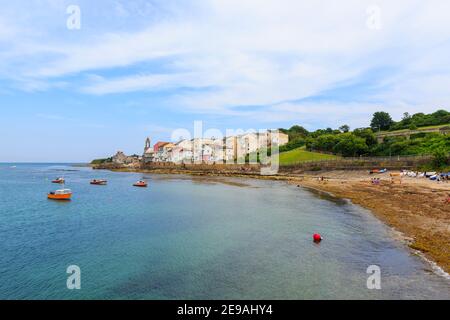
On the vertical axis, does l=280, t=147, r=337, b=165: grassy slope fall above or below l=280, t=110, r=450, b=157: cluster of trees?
below

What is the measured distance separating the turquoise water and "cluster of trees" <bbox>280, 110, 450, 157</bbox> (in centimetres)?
5256

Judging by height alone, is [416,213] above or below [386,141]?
below

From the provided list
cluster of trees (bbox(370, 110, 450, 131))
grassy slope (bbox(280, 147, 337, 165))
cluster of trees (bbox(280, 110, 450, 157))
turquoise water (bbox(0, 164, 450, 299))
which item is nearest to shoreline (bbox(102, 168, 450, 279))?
turquoise water (bbox(0, 164, 450, 299))

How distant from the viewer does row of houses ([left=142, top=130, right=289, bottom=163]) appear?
476 feet

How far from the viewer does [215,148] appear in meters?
149

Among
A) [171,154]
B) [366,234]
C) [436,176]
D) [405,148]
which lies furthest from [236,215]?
[171,154]

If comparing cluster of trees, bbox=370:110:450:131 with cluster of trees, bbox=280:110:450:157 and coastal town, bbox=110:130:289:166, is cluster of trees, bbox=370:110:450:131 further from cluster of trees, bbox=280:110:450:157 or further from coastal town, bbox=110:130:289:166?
coastal town, bbox=110:130:289:166

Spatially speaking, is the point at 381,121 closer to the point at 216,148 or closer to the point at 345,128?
the point at 345,128

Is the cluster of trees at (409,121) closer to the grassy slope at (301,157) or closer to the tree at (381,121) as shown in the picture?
the tree at (381,121)

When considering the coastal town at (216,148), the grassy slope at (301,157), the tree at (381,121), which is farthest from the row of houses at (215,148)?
the tree at (381,121)

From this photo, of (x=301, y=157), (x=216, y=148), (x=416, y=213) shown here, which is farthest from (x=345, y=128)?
(x=416, y=213)

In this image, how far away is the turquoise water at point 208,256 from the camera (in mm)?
14859

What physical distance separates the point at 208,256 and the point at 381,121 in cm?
11537
